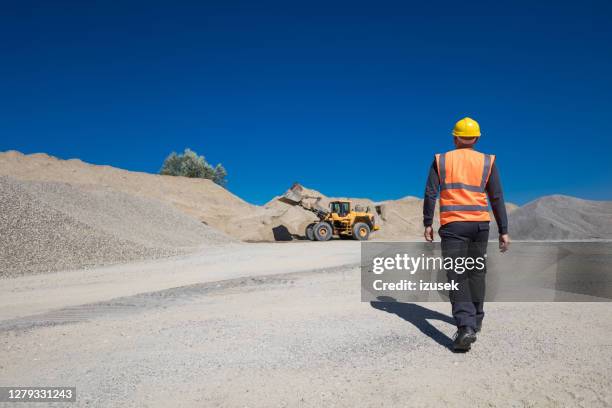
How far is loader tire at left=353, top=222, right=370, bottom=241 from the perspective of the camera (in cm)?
2547

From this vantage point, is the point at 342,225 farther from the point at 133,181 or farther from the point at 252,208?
the point at 133,181

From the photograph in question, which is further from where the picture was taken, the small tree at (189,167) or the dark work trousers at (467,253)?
the small tree at (189,167)

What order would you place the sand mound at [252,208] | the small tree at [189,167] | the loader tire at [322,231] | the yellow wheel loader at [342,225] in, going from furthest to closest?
the small tree at [189,167] → the yellow wheel loader at [342,225] → the loader tire at [322,231] → the sand mound at [252,208]

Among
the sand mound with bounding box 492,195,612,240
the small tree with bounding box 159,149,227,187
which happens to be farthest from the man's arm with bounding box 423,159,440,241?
the small tree with bounding box 159,149,227,187

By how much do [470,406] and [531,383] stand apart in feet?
1.87

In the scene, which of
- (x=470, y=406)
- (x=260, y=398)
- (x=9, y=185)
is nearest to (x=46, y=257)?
(x=9, y=185)

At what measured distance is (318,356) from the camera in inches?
132

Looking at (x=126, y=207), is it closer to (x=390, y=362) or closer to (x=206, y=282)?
(x=206, y=282)

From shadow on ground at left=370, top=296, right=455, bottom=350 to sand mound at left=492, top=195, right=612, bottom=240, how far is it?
11666 mm

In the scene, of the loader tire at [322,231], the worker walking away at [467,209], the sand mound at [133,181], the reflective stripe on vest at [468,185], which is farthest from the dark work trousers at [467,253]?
the sand mound at [133,181]

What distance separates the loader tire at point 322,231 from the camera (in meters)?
25.2

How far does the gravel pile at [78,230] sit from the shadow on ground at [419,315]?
31.2 ft

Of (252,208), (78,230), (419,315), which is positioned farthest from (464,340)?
(252,208)

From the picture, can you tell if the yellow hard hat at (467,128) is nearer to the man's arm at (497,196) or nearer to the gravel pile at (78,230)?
the man's arm at (497,196)
